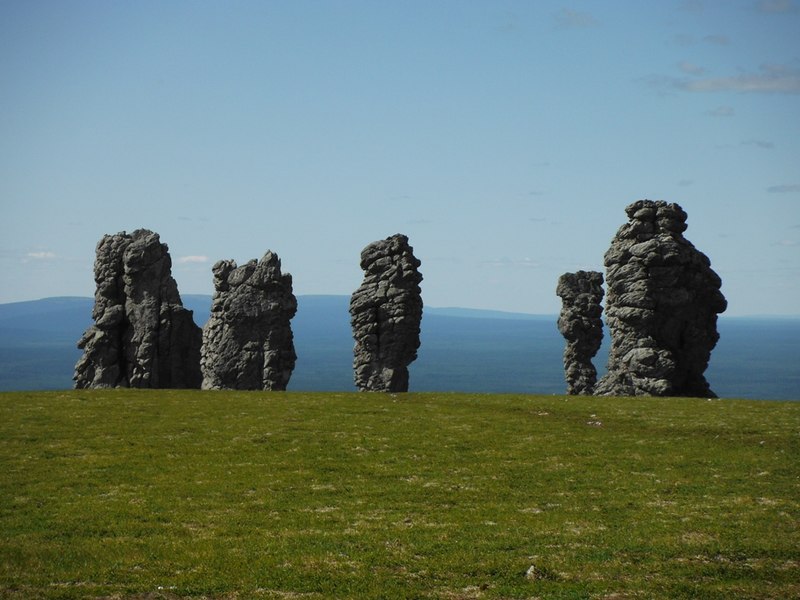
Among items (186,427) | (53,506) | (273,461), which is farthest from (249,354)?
(53,506)

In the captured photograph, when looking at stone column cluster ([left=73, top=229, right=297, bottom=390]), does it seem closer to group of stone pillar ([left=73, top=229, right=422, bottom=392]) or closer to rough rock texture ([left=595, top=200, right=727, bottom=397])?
group of stone pillar ([left=73, top=229, right=422, bottom=392])

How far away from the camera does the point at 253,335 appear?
Answer: 283ft

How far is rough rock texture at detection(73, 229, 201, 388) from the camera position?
88.8 metres

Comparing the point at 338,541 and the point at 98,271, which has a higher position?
the point at 98,271

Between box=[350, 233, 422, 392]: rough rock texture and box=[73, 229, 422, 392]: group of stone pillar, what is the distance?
98 mm

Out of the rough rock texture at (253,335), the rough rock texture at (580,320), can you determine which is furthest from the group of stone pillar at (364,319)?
the rough rock texture at (580,320)

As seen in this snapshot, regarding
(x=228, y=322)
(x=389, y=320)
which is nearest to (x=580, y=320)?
(x=389, y=320)

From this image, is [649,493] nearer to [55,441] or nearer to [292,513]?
[292,513]

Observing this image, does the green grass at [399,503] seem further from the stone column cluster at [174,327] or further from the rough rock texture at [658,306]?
the stone column cluster at [174,327]

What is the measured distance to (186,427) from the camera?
51312 millimetres

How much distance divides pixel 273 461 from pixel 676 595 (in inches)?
884

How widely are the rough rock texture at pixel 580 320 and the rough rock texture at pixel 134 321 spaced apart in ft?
131

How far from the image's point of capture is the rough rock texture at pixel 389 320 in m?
88.4

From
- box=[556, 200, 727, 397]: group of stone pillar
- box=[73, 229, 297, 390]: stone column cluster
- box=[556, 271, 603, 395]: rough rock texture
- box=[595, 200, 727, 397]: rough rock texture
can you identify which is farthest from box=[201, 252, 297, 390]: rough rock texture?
box=[556, 271, 603, 395]: rough rock texture
